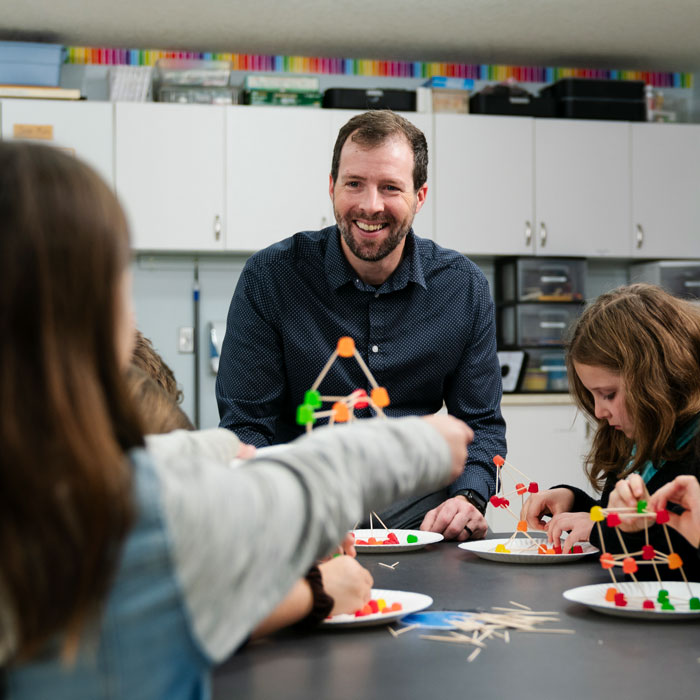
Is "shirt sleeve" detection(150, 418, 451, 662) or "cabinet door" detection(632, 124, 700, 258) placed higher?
"cabinet door" detection(632, 124, 700, 258)

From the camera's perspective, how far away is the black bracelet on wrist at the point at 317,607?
40.3 inches

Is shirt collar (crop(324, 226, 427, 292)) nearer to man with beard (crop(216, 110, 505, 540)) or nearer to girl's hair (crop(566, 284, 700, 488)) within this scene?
man with beard (crop(216, 110, 505, 540))

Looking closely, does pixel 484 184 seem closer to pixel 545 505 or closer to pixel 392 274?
pixel 392 274

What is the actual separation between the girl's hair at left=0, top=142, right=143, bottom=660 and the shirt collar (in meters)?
1.53

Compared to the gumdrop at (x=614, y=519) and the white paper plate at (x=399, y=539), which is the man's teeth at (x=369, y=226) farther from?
the gumdrop at (x=614, y=519)

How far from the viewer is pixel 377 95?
4281mm

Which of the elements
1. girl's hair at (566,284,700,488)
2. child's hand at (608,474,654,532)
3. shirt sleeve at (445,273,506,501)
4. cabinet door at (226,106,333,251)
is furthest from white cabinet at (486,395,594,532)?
child's hand at (608,474,654,532)

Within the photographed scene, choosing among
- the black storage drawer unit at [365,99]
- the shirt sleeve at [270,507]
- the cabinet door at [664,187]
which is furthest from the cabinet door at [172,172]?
the shirt sleeve at [270,507]

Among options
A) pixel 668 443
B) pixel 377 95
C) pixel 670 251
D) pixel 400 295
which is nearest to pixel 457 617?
pixel 668 443

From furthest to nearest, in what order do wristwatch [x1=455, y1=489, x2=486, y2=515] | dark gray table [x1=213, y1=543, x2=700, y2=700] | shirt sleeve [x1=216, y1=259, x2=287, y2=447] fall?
shirt sleeve [x1=216, y1=259, x2=287, y2=447] < wristwatch [x1=455, y1=489, x2=486, y2=515] < dark gray table [x1=213, y1=543, x2=700, y2=700]

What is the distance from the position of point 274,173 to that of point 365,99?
0.59 m

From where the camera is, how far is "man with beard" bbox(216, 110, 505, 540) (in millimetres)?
2070

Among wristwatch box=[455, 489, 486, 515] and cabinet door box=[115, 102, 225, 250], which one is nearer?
wristwatch box=[455, 489, 486, 515]

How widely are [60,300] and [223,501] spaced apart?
18 cm
